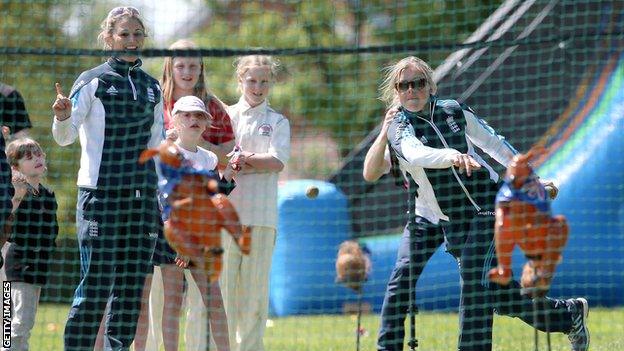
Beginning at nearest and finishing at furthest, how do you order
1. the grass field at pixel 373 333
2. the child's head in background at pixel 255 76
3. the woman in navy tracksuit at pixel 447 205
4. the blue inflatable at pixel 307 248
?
the woman in navy tracksuit at pixel 447 205 < the child's head in background at pixel 255 76 < the grass field at pixel 373 333 < the blue inflatable at pixel 307 248

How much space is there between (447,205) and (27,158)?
221cm

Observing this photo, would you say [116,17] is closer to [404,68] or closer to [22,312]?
[404,68]

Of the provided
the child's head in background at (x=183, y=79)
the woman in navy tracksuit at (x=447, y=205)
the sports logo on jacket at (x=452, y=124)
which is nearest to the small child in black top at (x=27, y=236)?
the child's head in background at (x=183, y=79)

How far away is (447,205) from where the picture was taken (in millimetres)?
5918

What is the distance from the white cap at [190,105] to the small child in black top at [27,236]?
0.92 m

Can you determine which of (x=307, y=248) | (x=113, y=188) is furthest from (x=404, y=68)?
(x=307, y=248)

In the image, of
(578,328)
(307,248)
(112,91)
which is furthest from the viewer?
(307,248)

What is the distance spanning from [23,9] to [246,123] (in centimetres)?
1171

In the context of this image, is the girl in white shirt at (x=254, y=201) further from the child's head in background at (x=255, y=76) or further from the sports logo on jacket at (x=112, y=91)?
the sports logo on jacket at (x=112, y=91)

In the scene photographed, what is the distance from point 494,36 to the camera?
382 inches

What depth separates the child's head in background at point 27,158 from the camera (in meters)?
6.44

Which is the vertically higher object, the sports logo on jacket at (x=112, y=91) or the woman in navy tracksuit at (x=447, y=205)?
the sports logo on jacket at (x=112, y=91)

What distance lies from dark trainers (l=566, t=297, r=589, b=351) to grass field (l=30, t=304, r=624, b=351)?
0.69 metres

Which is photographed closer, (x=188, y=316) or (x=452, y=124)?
(x=452, y=124)
